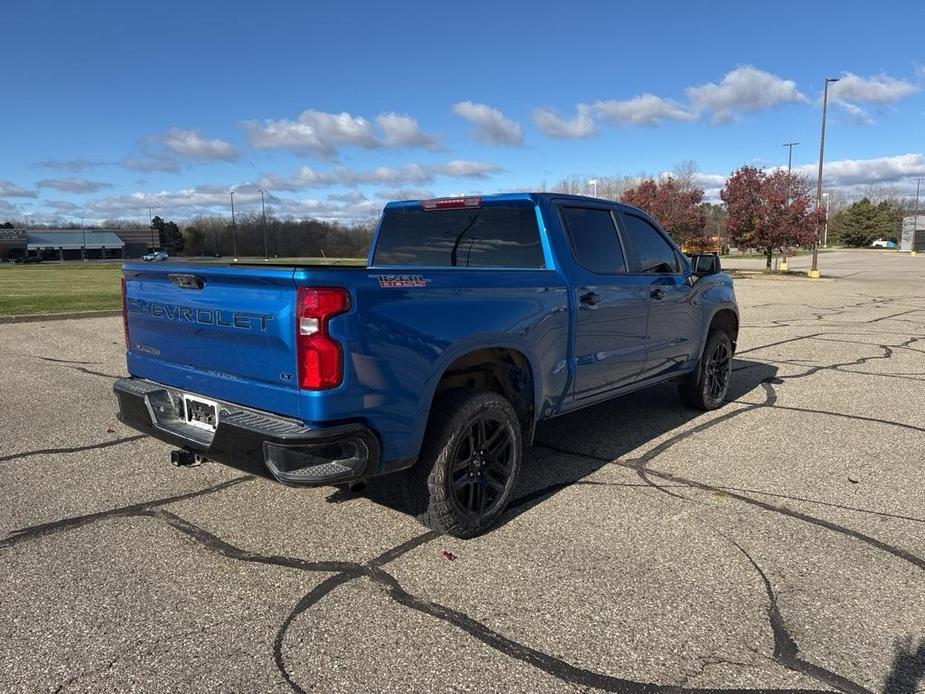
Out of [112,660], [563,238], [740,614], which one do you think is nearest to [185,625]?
[112,660]

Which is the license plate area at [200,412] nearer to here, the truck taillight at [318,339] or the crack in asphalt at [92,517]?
the truck taillight at [318,339]

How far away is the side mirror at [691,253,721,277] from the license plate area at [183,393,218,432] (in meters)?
4.45

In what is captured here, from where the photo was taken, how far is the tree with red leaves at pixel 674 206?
40812 millimetres

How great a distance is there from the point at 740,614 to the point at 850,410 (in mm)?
4509

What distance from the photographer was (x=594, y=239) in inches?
194

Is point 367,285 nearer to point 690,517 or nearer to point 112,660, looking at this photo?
point 112,660

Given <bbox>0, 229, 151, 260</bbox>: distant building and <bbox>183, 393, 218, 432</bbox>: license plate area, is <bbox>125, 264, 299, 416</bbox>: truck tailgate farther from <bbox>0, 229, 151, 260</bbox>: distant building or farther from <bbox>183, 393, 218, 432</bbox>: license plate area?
<bbox>0, 229, 151, 260</bbox>: distant building

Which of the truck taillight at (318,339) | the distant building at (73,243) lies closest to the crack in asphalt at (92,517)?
the truck taillight at (318,339)

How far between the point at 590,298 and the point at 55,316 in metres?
13.2

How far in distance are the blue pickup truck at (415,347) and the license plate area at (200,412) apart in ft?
0.04

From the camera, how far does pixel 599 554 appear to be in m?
3.57

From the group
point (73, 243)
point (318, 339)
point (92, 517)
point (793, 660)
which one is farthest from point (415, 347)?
point (73, 243)

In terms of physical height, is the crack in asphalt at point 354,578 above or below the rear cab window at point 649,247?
below

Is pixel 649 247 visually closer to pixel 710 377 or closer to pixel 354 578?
pixel 710 377
